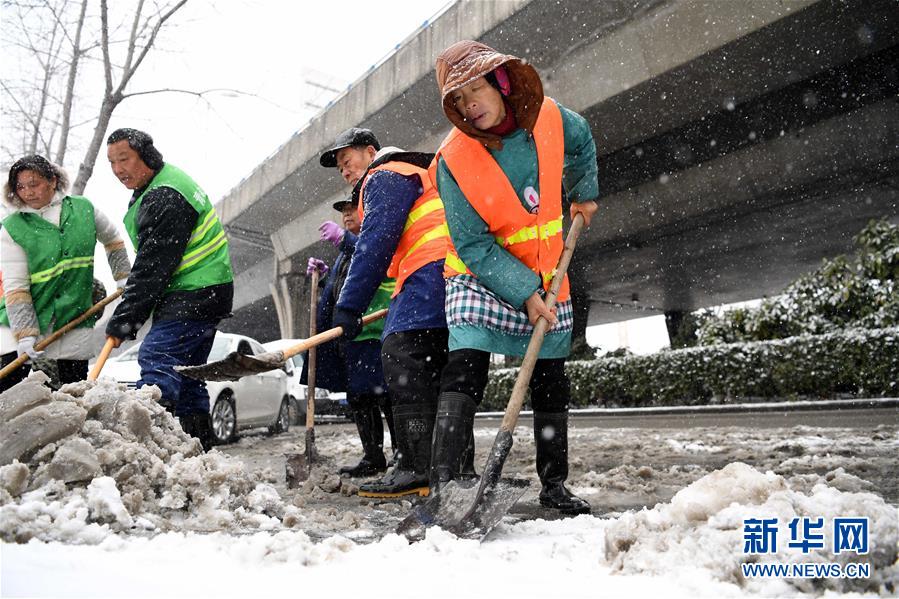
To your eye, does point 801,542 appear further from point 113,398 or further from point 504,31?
point 504,31

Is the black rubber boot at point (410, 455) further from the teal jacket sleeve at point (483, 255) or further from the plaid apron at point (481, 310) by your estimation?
the teal jacket sleeve at point (483, 255)

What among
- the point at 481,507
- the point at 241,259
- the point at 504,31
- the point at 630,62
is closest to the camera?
the point at 481,507

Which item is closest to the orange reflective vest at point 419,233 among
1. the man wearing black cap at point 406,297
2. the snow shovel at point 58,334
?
the man wearing black cap at point 406,297

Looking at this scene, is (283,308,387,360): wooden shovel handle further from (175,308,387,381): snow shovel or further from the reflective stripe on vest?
the reflective stripe on vest

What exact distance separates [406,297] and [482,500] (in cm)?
131

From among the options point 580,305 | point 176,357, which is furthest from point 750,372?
point 580,305

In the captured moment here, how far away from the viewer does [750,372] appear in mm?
9922

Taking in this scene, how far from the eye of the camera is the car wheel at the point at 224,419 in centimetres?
884

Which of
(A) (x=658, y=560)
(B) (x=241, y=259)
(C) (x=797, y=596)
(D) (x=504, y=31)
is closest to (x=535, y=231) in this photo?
(A) (x=658, y=560)

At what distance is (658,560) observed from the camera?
1825 millimetres

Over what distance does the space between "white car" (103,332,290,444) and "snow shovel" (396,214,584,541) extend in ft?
19.1

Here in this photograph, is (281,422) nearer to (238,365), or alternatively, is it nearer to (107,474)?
(238,365)

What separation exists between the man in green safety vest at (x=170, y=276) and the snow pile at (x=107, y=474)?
1.81 ft

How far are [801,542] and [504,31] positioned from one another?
981 centimetres
